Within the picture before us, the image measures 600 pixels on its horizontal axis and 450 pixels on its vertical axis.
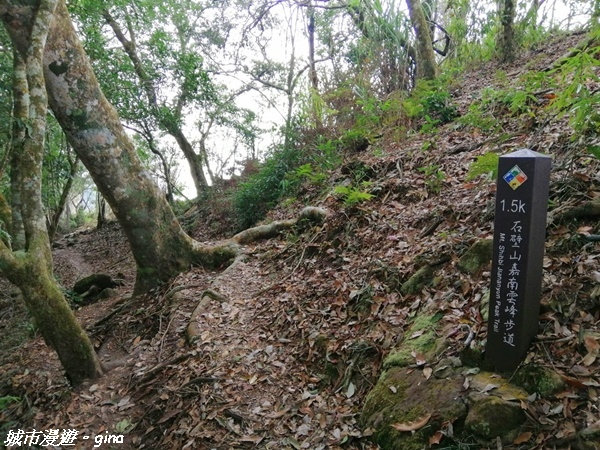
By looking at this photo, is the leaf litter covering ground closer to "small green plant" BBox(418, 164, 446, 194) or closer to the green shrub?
"small green plant" BBox(418, 164, 446, 194)

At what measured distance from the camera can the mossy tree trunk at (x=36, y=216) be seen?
151 inches

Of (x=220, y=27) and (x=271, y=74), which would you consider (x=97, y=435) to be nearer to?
(x=220, y=27)

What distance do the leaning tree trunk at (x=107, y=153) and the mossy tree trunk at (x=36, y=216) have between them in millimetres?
870

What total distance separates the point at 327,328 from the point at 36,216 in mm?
3171

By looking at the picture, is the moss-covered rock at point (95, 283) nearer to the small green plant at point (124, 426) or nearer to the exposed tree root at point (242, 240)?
the exposed tree root at point (242, 240)

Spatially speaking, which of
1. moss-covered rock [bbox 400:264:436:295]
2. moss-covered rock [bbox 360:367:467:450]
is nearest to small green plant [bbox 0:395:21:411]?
moss-covered rock [bbox 360:367:467:450]

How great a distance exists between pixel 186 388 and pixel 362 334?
183cm

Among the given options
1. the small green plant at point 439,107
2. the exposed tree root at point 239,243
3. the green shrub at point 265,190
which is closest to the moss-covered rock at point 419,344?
the exposed tree root at point 239,243

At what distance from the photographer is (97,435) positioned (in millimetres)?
3936

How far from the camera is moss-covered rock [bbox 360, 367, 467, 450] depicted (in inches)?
101

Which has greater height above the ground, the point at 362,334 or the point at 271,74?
the point at 271,74

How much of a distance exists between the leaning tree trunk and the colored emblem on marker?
517 centimetres

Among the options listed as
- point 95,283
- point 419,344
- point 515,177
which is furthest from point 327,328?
point 95,283

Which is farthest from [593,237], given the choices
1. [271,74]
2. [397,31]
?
[271,74]
